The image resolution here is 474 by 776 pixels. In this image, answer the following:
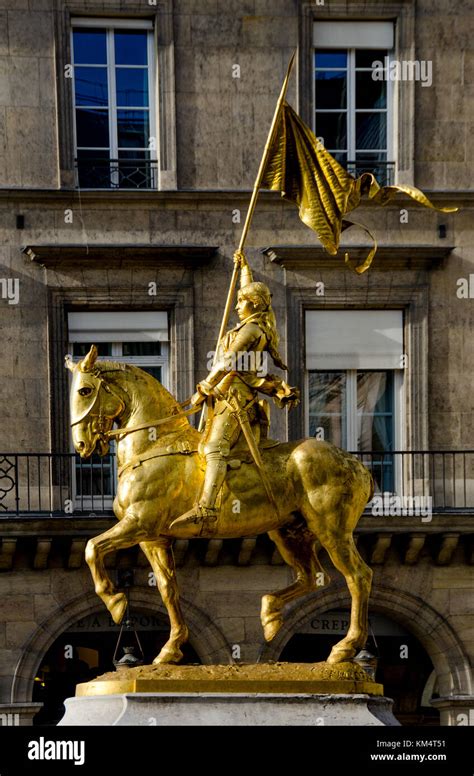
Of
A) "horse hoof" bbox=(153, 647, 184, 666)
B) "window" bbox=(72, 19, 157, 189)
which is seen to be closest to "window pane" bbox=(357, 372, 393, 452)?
"window" bbox=(72, 19, 157, 189)

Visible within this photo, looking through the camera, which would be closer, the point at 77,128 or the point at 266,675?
the point at 266,675

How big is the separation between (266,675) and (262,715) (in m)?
0.38

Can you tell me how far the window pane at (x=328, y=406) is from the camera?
28484 mm

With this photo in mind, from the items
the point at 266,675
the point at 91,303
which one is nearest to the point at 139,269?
the point at 91,303

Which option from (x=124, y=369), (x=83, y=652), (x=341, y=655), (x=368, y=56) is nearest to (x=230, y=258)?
(x=368, y=56)

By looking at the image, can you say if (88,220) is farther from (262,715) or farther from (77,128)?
(262,715)

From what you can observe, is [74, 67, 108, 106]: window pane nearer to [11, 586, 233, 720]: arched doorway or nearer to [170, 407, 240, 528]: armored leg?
[11, 586, 233, 720]: arched doorway

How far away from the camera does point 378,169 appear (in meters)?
28.6

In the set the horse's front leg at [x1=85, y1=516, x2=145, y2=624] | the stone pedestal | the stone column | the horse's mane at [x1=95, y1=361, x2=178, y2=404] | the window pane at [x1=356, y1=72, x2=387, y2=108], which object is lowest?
the stone column

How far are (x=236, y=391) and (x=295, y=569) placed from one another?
4.68 ft

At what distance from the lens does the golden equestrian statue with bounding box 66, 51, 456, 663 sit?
55.4 ft

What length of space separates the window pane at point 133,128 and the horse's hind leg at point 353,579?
12.1 metres
